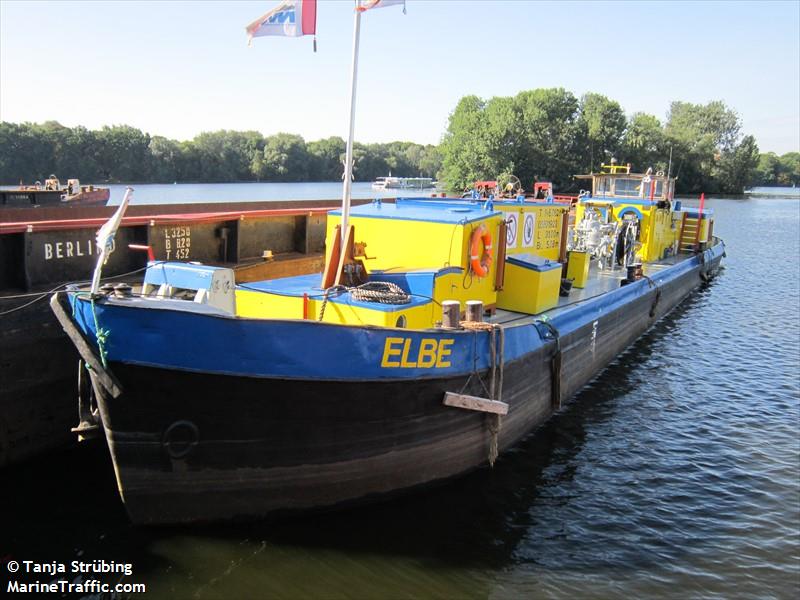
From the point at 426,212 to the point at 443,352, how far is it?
2638 mm

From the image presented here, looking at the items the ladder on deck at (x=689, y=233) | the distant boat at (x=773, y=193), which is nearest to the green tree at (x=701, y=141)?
the distant boat at (x=773, y=193)

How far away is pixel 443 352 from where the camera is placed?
677 centimetres

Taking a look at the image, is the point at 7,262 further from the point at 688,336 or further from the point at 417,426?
the point at 688,336

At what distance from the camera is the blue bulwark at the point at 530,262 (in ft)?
32.3

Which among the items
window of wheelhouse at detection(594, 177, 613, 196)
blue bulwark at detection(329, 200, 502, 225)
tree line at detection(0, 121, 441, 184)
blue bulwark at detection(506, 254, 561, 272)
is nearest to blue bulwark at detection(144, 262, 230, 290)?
blue bulwark at detection(329, 200, 502, 225)

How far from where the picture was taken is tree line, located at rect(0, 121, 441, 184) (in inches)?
2544

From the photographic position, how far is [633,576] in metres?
6.38

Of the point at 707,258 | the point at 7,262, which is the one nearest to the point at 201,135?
the point at 707,258

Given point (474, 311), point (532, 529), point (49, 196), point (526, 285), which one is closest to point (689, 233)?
point (526, 285)

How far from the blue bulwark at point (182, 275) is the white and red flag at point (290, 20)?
264 cm

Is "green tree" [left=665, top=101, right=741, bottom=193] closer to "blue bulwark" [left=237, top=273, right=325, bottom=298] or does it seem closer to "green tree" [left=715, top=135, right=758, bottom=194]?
"green tree" [left=715, top=135, right=758, bottom=194]

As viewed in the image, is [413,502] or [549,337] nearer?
[413,502]

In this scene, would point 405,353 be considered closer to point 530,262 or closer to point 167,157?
point 530,262

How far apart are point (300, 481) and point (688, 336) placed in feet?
45.1
